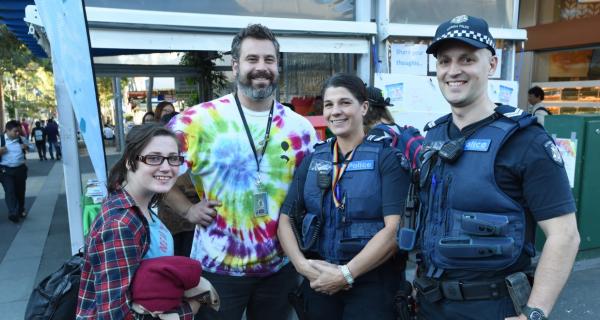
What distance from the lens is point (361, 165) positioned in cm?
215

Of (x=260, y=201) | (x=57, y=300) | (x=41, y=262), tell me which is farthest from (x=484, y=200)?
(x=41, y=262)

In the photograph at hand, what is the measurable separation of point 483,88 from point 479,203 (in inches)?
18.8

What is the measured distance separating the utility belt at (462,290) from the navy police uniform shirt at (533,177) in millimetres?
43

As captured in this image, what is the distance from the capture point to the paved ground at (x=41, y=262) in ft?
13.0

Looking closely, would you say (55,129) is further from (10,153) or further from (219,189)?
(219,189)

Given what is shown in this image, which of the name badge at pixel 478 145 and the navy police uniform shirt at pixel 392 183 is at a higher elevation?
the name badge at pixel 478 145

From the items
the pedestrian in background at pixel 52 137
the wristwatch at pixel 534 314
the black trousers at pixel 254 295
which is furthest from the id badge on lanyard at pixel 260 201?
the pedestrian in background at pixel 52 137

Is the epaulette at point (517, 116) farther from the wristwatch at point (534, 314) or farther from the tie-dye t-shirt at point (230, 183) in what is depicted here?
the tie-dye t-shirt at point (230, 183)

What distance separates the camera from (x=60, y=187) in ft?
38.4

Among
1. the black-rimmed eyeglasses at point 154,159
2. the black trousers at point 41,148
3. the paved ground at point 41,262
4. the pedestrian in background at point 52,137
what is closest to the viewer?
the black-rimmed eyeglasses at point 154,159

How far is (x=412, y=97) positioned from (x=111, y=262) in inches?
166

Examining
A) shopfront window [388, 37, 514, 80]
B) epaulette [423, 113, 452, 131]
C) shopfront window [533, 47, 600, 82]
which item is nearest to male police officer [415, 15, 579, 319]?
epaulette [423, 113, 452, 131]

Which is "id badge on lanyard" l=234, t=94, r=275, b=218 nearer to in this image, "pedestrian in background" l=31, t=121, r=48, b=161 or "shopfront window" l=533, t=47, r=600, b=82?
"shopfront window" l=533, t=47, r=600, b=82

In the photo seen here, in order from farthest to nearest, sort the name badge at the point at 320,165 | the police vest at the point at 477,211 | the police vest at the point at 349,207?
the name badge at the point at 320,165 → the police vest at the point at 349,207 → the police vest at the point at 477,211
